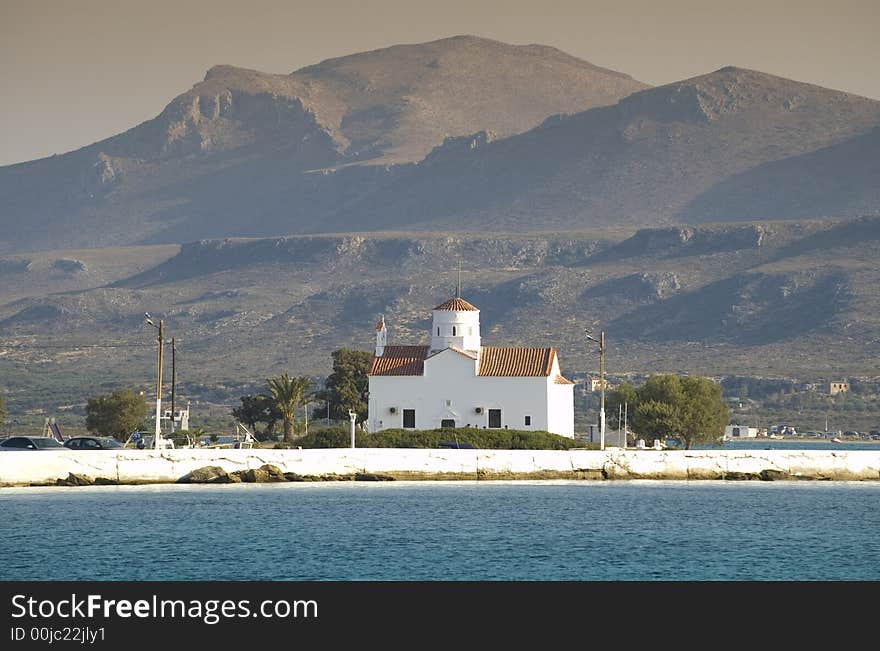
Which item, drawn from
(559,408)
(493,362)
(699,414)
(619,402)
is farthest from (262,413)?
(699,414)

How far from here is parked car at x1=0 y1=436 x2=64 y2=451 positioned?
70.7m

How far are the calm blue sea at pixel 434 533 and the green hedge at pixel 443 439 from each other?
968 centimetres

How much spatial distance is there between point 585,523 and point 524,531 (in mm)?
3434

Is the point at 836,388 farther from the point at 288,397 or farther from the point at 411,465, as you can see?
the point at 411,465

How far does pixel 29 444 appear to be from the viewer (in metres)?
70.9

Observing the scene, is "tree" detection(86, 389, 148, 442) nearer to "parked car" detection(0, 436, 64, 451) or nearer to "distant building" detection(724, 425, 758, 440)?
"parked car" detection(0, 436, 64, 451)

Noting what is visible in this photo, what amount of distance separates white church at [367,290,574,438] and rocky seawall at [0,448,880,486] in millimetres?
13395

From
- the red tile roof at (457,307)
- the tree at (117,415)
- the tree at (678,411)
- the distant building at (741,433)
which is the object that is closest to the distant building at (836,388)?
the distant building at (741,433)

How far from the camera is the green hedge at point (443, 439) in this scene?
3024 inches

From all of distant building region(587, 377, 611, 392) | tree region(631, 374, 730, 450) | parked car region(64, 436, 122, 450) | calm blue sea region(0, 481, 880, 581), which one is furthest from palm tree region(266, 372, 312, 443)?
distant building region(587, 377, 611, 392)

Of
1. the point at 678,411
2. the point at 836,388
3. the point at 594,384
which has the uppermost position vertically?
the point at 836,388

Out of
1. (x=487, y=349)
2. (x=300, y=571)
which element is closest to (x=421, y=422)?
(x=487, y=349)

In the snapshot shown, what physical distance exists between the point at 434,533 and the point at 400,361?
129 ft

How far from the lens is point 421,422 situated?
86.2m
